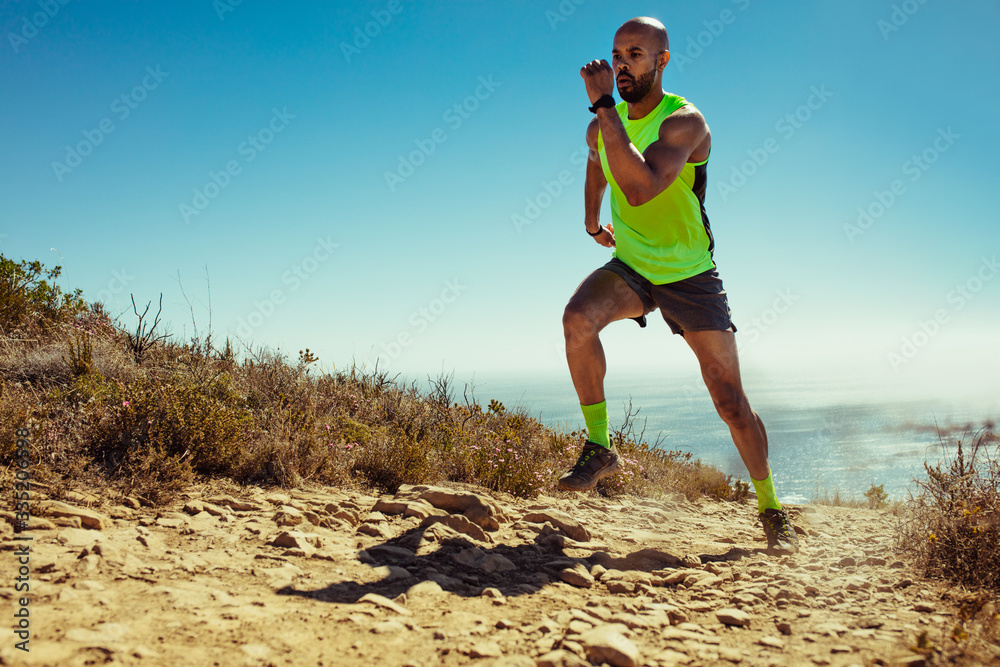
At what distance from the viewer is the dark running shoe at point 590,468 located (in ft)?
10.2

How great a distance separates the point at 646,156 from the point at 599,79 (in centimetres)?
47

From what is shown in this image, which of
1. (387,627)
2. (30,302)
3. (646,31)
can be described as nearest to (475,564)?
(387,627)

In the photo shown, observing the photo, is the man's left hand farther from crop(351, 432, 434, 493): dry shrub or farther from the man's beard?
crop(351, 432, 434, 493): dry shrub

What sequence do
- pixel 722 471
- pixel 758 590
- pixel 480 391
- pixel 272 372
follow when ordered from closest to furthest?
1. pixel 758 590
2. pixel 272 372
3. pixel 722 471
4. pixel 480 391

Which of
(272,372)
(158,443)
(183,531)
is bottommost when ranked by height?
(183,531)

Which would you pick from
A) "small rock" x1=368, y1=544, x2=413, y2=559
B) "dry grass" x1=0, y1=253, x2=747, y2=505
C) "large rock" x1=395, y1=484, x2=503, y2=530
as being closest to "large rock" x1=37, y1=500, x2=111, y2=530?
"dry grass" x1=0, y1=253, x2=747, y2=505

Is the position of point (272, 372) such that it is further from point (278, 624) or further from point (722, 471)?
point (722, 471)

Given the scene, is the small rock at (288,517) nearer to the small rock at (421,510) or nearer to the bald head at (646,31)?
the small rock at (421,510)

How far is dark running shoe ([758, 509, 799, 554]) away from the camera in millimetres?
3239

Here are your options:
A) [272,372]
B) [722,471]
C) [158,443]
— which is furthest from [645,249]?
[722,471]

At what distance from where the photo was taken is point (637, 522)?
13.3ft

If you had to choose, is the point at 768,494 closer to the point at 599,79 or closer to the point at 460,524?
the point at 460,524

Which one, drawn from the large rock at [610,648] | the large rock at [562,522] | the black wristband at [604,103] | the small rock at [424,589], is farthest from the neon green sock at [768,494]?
the black wristband at [604,103]

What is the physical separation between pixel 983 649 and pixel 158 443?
151 inches
